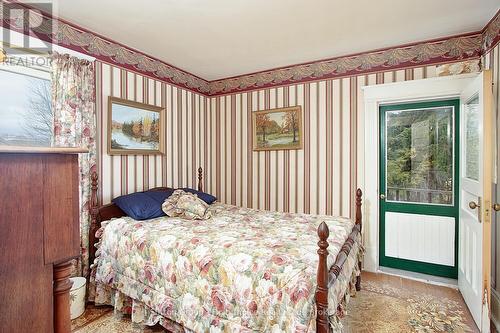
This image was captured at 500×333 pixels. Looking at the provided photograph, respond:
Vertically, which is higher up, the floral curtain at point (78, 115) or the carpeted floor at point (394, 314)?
the floral curtain at point (78, 115)

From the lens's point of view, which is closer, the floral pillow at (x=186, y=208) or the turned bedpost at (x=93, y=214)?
the turned bedpost at (x=93, y=214)

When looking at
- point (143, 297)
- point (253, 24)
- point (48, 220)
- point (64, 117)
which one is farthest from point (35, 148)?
point (253, 24)

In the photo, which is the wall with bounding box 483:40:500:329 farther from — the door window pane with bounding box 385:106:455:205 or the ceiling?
the door window pane with bounding box 385:106:455:205

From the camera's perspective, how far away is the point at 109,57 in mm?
3057

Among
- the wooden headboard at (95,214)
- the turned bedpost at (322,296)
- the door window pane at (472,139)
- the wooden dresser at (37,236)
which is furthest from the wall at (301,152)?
the wooden dresser at (37,236)

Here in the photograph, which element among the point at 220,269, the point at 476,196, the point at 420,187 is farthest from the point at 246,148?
the point at 476,196

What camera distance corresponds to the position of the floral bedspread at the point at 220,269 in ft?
5.38

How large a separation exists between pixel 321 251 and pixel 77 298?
2.25m

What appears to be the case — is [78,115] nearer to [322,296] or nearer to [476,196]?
[322,296]

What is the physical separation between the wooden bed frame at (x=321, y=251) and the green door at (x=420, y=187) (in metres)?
0.71

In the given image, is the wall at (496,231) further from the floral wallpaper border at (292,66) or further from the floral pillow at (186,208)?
the floral pillow at (186,208)

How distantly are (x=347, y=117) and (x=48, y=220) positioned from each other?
3.49 metres

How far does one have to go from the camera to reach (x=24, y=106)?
2.40m

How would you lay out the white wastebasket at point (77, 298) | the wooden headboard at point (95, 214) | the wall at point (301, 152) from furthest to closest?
1. the wall at point (301, 152)
2. the wooden headboard at point (95, 214)
3. the white wastebasket at point (77, 298)
